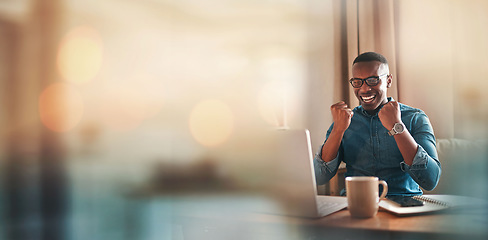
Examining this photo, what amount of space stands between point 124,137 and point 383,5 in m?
1.46

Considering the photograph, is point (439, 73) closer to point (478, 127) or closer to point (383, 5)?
point (478, 127)

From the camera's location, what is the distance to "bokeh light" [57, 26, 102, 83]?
323 mm

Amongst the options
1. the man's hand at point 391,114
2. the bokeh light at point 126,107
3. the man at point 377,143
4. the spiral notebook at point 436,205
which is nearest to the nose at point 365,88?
the man at point 377,143

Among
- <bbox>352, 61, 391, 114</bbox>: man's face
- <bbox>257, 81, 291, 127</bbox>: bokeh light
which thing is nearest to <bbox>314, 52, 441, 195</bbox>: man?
<bbox>352, 61, 391, 114</bbox>: man's face

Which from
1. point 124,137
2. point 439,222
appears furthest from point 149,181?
point 439,222

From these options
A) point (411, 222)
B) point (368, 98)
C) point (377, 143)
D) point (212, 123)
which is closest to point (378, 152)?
point (377, 143)

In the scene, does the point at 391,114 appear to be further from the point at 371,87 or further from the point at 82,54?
the point at 82,54

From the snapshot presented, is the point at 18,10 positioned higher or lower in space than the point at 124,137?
higher

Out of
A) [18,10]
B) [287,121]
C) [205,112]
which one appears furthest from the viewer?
[287,121]

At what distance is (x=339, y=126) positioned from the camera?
2.57 ft

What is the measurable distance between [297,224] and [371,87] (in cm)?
51

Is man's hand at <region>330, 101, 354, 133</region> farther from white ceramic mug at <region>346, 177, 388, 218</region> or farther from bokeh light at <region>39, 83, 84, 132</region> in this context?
bokeh light at <region>39, 83, 84, 132</region>

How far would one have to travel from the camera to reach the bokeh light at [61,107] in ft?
1.07

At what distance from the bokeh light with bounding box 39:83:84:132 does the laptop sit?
0.23 m
